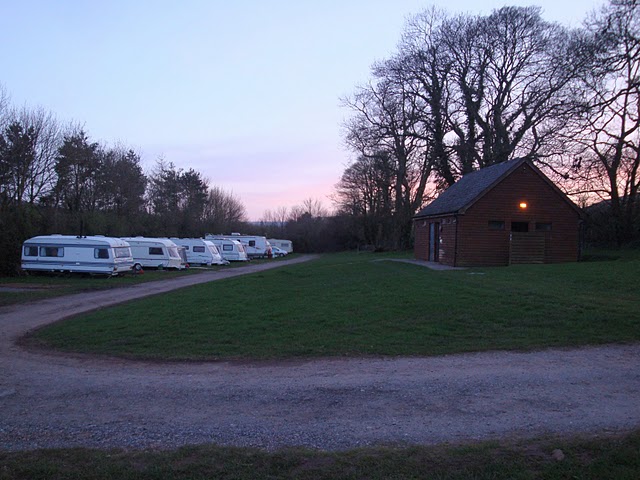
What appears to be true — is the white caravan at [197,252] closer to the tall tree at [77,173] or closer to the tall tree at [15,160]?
the tall tree at [77,173]

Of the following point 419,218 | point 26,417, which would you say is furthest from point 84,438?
point 419,218

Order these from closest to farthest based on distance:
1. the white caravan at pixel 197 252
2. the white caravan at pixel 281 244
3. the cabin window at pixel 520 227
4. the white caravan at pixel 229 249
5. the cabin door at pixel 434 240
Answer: the cabin window at pixel 520 227 → the cabin door at pixel 434 240 → the white caravan at pixel 197 252 → the white caravan at pixel 229 249 → the white caravan at pixel 281 244

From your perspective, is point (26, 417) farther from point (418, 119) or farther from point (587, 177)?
point (418, 119)

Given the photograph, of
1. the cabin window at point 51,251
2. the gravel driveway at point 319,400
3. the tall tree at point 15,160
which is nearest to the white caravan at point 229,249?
the tall tree at point 15,160

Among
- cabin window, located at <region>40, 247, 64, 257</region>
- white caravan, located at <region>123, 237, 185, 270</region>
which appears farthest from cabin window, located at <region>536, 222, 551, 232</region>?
cabin window, located at <region>40, 247, 64, 257</region>

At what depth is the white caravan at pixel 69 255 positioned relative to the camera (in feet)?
96.1

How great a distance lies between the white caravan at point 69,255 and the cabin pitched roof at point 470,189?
19.5m

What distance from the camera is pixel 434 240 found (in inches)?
1283

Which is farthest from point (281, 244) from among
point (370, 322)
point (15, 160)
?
point (370, 322)

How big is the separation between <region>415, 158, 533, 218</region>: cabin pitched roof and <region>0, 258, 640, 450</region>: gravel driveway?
759 inches

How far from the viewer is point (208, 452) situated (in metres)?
4.93

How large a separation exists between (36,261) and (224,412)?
2752 cm

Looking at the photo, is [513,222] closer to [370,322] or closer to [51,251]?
[370,322]

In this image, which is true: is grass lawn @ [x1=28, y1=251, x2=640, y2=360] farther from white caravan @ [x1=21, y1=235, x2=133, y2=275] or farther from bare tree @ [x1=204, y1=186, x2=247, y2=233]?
bare tree @ [x1=204, y1=186, x2=247, y2=233]
